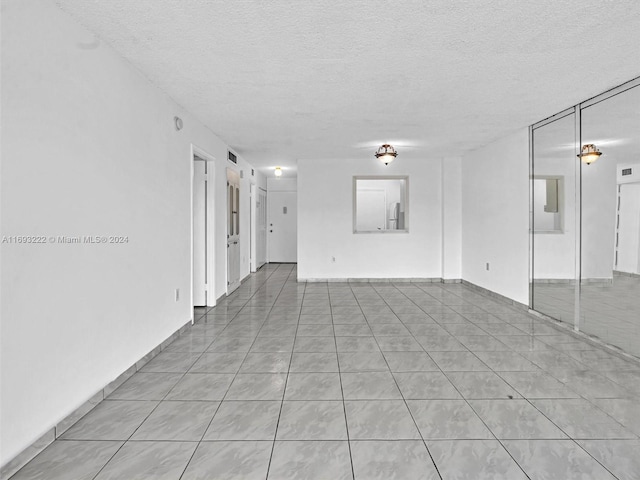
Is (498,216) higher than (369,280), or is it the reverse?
(498,216)

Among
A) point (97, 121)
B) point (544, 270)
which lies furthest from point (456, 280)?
point (97, 121)

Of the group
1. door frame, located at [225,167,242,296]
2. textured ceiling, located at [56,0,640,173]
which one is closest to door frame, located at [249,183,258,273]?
door frame, located at [225,167,242,296]

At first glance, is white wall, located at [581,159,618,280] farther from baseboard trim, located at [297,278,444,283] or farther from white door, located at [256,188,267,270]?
white door, located at [256,188,267,270]

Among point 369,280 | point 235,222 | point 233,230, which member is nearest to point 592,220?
point 369,280

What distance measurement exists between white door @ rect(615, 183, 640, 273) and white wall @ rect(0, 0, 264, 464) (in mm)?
4105

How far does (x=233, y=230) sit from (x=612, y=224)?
5261mm

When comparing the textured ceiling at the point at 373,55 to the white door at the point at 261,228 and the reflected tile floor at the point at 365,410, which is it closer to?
the reflected tile floor at the point at 365,410

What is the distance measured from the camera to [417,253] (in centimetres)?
780

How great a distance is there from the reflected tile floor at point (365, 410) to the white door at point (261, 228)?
5.81 m

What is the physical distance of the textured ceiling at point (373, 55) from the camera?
230 cm

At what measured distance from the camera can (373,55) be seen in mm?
2908

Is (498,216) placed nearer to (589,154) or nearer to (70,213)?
(589,154)

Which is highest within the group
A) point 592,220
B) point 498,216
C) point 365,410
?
point 498,216

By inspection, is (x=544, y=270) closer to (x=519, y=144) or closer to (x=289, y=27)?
(x=519, y=144)
